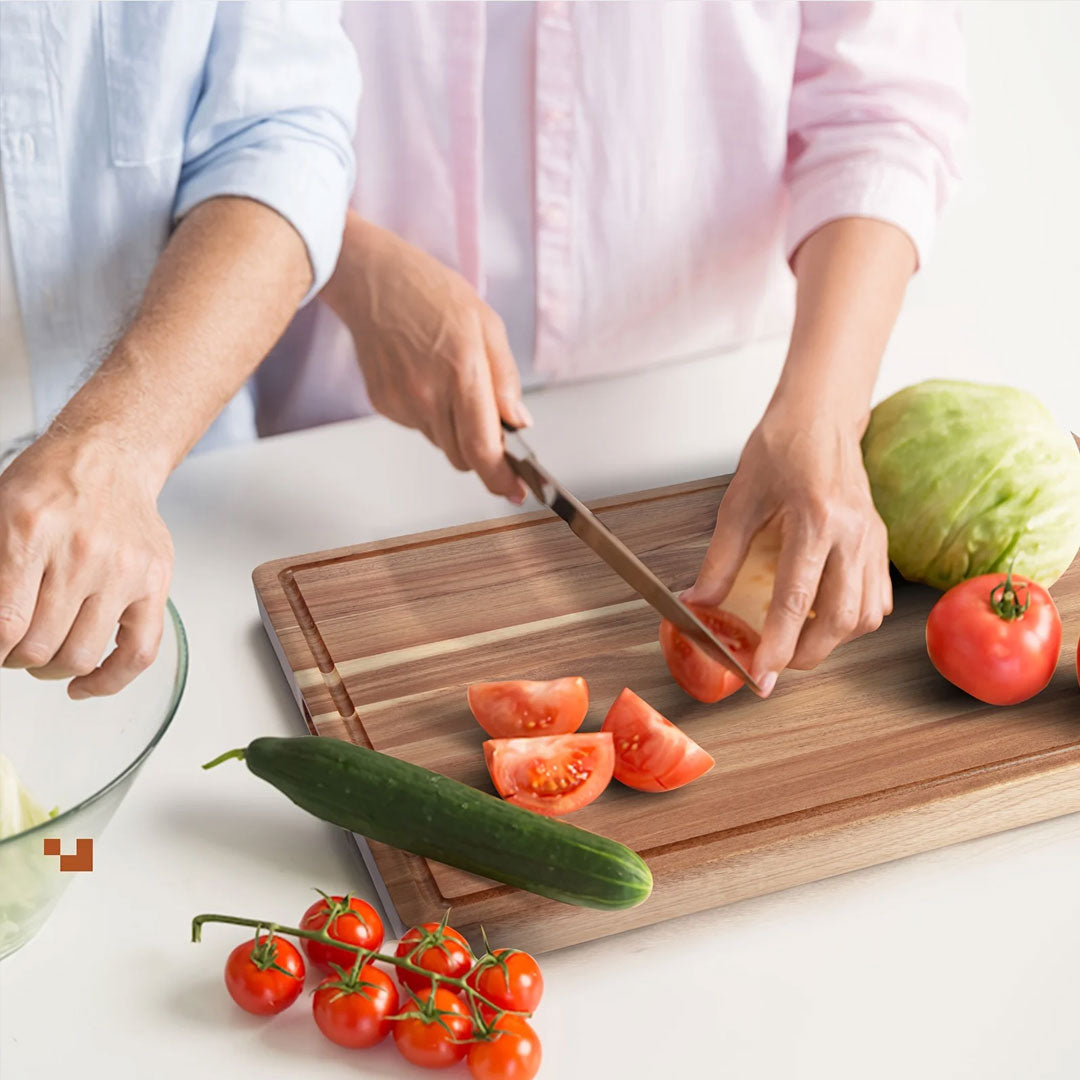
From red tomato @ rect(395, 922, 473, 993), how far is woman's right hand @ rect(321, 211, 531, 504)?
0.60 metres

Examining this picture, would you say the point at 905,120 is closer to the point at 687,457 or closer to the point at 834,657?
the point at 687,457

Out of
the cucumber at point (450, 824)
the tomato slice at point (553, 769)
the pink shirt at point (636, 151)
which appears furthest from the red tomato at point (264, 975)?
the pink shirt at point (636, 151)

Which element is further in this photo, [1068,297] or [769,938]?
[1068,297]

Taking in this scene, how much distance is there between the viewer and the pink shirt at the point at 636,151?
168cm

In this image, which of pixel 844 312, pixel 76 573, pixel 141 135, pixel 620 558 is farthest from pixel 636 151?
pixel 76 573

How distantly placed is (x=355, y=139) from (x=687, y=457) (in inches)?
25.3

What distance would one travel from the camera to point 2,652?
0.99 meters

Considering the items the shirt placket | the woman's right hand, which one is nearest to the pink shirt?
the shirt placket

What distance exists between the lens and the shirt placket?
66.7 inches

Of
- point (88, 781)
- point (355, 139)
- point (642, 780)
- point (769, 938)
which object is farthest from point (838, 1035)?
point (355, 139)

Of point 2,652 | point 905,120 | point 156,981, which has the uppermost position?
point 905,120

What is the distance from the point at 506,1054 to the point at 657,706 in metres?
0.42

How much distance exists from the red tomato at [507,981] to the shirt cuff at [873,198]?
105 cm

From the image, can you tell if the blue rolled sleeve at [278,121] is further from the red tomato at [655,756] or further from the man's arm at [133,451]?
the red tomato at [655,756]
